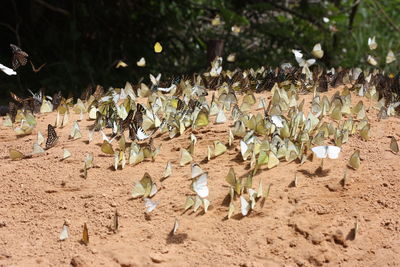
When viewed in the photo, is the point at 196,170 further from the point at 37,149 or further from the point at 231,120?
the point at 37,149

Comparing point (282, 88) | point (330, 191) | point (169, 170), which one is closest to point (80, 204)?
point (169, 170)

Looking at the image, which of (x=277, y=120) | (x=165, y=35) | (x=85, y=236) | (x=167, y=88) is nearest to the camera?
(x=85, y=236)

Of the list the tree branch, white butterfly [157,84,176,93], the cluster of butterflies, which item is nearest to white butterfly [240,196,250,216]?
the cluster of butterflies

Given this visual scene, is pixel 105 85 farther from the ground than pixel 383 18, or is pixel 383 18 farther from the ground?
pixel 383 18

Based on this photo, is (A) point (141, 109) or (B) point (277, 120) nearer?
(B) point (277, 120)

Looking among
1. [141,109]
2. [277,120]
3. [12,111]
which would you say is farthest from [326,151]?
[12,111]

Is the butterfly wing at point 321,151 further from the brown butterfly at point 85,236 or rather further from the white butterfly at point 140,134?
the brown butterfly at point 85,236

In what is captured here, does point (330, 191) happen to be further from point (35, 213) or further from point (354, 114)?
point (35, 213)
